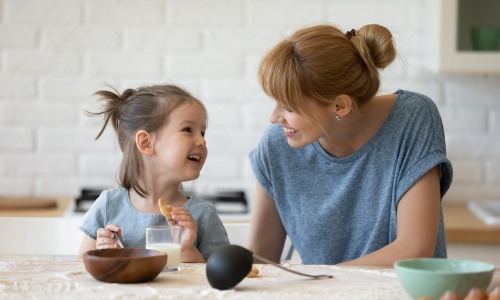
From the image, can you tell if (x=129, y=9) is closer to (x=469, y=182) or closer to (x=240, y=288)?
(x=469, y=182)

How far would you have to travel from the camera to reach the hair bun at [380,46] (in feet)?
4.24

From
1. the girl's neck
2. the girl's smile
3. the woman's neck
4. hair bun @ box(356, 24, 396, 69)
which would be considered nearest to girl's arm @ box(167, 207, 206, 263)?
the girl's neck

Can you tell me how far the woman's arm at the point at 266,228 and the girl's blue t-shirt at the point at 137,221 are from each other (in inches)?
6.6

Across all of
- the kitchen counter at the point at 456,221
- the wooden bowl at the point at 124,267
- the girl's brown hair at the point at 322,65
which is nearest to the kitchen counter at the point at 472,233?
the kitchen counter at the point at 456,221

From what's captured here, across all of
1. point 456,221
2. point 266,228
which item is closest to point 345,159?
point 266,228

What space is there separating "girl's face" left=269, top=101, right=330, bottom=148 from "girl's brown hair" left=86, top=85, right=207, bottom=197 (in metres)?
0.25

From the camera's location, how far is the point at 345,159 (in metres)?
1.40

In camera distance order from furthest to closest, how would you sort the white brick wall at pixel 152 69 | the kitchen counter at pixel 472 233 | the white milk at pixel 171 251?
the white brick wall at pixel 152 69 → the kitchen counter at pixel 472 233 → the white milk at pixel 171 251

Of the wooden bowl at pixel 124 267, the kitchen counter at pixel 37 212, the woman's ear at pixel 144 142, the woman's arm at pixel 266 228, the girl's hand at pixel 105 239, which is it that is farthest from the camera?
the kitchen counter at pixel 37 212

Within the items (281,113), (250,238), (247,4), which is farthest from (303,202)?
(247,4)

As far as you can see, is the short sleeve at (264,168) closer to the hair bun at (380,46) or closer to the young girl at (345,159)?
the young girl at (345,159)

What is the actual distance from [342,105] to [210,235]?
1.47 ft

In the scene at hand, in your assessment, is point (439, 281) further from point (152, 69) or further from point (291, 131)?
point (152, 69)

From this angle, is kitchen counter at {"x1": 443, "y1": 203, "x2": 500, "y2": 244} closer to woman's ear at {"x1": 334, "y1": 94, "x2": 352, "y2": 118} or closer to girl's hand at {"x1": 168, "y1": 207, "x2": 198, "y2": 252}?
woman's ear at {"x1": 334, "y1": 94, "x2": 352, "y2": 118}
